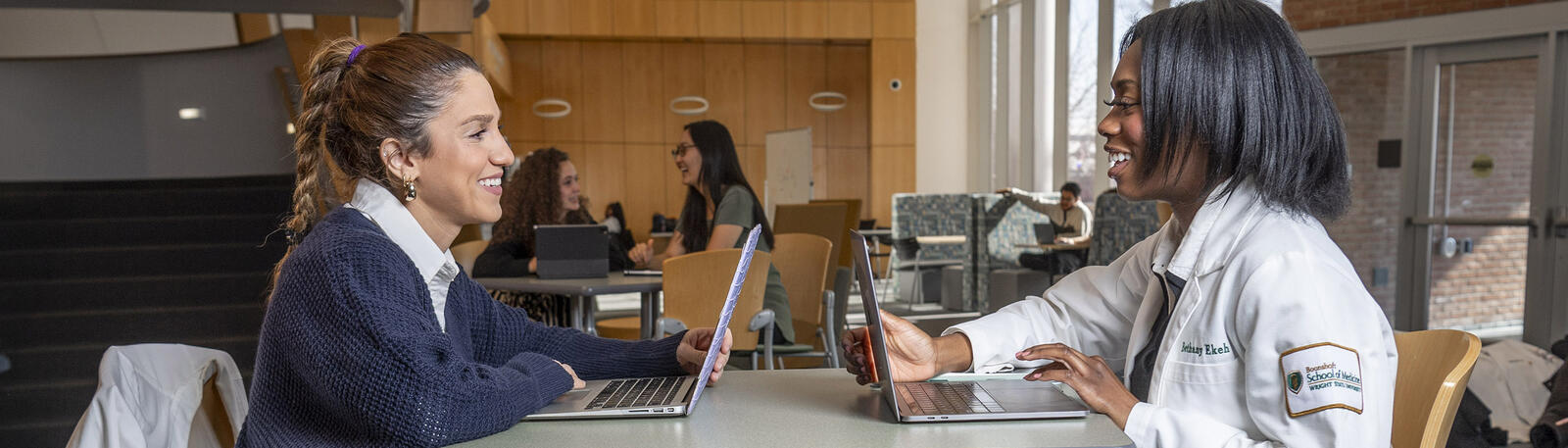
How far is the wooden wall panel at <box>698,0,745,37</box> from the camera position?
38.3ft

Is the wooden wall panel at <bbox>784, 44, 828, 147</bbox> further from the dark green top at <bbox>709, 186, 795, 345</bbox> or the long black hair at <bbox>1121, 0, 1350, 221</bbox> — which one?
the long black hair at <bbox>1121, 0, 1350, 221</bbox>

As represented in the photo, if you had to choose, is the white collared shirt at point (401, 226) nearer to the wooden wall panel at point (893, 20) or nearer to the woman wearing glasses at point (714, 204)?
the woman wearing glasses at point (714, 204)

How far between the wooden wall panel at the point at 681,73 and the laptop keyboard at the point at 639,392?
1103 cm

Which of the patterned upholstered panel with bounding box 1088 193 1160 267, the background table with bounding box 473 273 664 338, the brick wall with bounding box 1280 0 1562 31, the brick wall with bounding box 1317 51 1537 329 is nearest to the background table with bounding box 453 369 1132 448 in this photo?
the background table with bounding box 473 273 664 338

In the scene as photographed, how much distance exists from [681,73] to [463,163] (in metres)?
11.3

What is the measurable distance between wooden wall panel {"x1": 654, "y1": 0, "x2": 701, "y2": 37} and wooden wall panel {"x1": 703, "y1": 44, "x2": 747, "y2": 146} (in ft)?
2.32

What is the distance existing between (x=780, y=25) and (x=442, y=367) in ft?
36.2

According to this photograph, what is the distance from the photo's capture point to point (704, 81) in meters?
12.5

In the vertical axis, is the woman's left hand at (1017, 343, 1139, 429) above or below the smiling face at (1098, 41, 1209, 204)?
below

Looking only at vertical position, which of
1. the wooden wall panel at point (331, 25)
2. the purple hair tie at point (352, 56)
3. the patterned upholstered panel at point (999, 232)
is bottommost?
the patterned upholstered panel at point (999, 232)

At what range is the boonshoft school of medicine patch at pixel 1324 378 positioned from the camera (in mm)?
1039

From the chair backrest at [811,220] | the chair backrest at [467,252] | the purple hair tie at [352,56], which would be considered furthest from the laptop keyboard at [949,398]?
the chair backrest at [811,220]

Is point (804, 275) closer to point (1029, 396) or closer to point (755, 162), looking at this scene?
point (1029, 396)

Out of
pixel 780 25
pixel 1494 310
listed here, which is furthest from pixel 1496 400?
pixel 780 25
